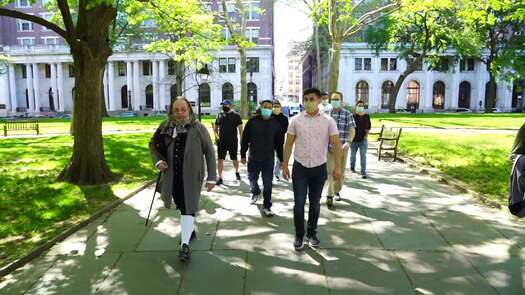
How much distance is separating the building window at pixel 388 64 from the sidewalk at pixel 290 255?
6309cm

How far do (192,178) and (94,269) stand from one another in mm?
1452

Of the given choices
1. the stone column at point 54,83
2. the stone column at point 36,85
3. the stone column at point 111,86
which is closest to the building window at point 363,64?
the stone column at point 111,86

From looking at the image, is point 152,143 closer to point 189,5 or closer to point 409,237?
point 409,237

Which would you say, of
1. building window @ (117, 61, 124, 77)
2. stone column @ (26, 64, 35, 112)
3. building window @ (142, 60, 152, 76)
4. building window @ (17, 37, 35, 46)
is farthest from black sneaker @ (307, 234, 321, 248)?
building window @ (17, 37, 35, 46)

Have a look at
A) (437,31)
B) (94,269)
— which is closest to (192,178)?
(94,269)

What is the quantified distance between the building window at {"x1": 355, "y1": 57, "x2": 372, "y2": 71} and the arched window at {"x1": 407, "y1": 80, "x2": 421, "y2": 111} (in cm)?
676

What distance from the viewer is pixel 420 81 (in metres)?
68.1

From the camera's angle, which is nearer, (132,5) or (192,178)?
(192,178)

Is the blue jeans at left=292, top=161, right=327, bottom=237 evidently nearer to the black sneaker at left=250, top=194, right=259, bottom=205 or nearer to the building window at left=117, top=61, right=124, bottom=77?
the black sneaker at left=250, top=194, right=259, bottom=205

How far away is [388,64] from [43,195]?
2552 inches

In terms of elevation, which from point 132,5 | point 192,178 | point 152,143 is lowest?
point 192,178

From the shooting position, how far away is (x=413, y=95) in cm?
6931

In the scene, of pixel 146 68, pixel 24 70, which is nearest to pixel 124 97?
pixel 146 68

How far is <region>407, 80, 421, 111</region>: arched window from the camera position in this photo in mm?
68688
